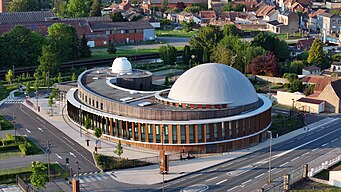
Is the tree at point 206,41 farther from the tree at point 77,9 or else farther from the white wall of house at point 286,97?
the tree at point 77,9

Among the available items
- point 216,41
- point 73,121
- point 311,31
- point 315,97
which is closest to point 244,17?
point 311,31

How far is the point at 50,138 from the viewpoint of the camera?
62281mm

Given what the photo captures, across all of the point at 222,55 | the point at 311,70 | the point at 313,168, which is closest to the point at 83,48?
the point at 222,55

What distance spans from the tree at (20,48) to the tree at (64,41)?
3.29 meters

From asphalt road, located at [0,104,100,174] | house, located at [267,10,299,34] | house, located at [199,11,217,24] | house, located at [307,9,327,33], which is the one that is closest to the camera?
asphalt road, located at [0,104,100,174]

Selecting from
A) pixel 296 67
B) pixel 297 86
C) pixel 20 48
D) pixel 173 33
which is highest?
pixel 20 48

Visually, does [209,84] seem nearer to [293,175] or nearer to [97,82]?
[293,175]

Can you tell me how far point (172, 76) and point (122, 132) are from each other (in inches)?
1638

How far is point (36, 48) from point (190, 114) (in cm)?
5940

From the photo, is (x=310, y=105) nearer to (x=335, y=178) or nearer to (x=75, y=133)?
(x=335, y=178)

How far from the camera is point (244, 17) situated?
179750 mm

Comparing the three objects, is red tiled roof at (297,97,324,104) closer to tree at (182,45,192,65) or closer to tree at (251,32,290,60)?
tree at (251,32,290,60)

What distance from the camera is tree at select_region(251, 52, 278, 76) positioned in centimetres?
9738

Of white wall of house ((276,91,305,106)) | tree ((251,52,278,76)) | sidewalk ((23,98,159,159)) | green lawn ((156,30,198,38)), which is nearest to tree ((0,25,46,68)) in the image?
sidewalk ((23,98,159,159))
